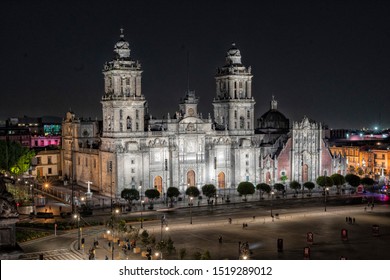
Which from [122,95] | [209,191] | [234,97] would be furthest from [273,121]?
[122,95]

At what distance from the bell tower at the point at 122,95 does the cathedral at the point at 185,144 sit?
0.16m

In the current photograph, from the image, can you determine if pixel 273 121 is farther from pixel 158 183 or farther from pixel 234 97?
pixel 158 183

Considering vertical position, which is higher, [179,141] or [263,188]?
[179,141]

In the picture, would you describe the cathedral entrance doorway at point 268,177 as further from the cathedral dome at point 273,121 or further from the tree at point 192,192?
the cathedral dome at point 273,121

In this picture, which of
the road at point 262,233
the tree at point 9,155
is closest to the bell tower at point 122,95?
the tree at point 9,155

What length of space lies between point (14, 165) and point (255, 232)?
177ft

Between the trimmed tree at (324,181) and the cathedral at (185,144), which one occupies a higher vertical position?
the cathedral at (185,144)

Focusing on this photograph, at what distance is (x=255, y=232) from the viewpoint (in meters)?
69.6

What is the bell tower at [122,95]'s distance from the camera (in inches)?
3900

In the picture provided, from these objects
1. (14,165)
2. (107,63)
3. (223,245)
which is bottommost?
(223,245)

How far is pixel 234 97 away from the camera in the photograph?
113m

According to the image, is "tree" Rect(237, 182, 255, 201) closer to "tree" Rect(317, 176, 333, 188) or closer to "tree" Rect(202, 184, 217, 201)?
"tree" Rect(202, 184, 217, 201)

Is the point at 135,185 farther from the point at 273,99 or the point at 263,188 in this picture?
the point at 273,99
